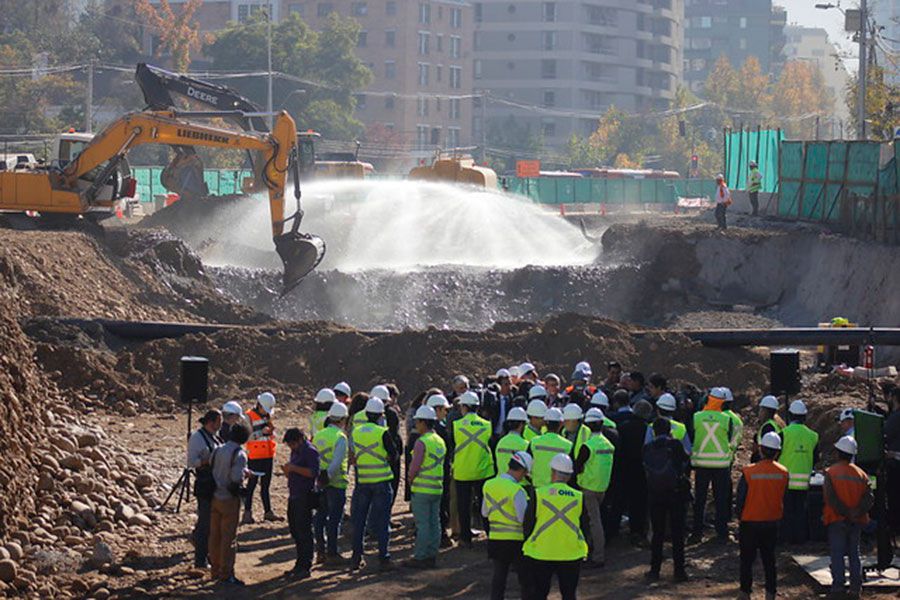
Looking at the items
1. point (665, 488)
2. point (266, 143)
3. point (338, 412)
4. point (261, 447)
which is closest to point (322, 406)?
point (261, 447)

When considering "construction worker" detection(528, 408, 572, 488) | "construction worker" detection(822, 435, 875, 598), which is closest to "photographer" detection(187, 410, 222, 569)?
"construction worker" detection(528, 408, 572, 488)

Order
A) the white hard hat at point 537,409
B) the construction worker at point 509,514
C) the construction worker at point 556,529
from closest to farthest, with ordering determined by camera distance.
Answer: the construction worker at point 556,529 → the construction worker at point 509,514 → the white hard hat at point 537,409

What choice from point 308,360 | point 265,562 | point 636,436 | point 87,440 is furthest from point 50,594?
point 308,360

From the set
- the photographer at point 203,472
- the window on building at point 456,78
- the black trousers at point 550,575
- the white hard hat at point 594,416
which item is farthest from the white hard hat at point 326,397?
the window on building at point 456,78

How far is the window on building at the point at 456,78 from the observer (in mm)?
132625

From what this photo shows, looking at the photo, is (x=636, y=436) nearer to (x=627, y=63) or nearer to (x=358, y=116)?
(x=358, y=116)

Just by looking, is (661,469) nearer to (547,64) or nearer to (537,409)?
(537,409)

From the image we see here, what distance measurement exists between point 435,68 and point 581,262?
8628 cm

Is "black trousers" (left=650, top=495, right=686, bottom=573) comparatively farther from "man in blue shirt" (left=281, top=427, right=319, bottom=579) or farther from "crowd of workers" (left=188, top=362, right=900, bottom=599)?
"man in blue shirt" (left=281, top=427, right=319, bottom=579)

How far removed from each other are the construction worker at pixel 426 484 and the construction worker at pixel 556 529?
3235 millimetres

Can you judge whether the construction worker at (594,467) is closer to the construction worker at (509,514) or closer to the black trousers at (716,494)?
the black trousers at (716,494)

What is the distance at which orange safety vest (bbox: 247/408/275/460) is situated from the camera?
1769 cm

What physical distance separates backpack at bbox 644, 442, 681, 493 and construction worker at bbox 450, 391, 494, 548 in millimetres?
1892

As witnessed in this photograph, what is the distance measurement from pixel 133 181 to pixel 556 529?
2696cm
